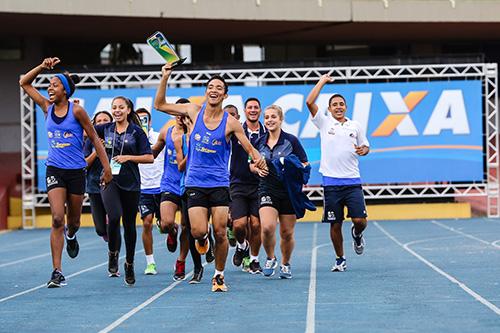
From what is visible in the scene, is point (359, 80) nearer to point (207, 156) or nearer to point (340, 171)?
point (340, 171)

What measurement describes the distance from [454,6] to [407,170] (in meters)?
6.77

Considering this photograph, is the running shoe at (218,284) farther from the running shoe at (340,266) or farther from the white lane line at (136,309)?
the running shoe at (340,266)

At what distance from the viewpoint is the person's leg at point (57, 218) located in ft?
41.6

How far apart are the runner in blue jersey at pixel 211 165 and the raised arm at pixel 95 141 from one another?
1.06m

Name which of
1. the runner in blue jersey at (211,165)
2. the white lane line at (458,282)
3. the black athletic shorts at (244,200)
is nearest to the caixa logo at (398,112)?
the white lane line at (458,282)

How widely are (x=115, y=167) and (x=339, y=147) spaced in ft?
9.46

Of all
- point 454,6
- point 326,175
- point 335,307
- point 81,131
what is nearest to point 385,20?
point 454,6

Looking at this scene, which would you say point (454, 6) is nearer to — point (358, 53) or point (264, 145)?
point (358, 53)

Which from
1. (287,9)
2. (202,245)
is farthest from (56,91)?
(287,9)

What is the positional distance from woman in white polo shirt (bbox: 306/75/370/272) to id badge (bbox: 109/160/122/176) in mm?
2599

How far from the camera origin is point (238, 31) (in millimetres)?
35438

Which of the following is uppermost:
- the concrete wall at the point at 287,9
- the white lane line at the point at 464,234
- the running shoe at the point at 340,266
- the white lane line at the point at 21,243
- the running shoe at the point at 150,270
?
the concrete wall at the point at 287,9

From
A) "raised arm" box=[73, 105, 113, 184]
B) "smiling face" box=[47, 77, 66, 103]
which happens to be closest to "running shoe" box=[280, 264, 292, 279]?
"raised arm" box=[73, 105, 113, 184]

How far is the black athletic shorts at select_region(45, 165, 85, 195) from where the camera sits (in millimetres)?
12789
